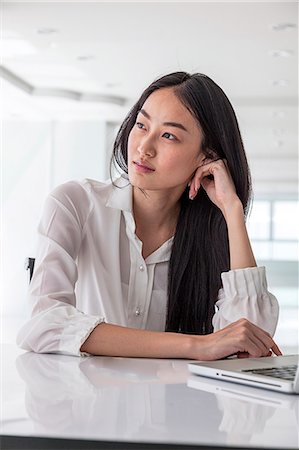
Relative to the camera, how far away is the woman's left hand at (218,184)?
7.66 ft

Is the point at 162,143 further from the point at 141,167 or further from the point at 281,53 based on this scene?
the point at 281,53

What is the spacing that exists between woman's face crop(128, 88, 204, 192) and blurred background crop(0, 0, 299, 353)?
3.47 metres

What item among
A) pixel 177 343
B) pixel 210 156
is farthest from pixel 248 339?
pixel 210 156

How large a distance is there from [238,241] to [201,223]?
0.62ft

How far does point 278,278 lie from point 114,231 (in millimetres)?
23596

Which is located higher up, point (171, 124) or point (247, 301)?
point (171, 124)

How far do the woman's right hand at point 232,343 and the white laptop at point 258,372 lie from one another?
0.10m

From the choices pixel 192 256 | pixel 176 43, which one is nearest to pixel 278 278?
pixel 176 43

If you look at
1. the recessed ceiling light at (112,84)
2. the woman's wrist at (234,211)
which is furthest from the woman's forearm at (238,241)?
the recessed ceiling light at (112,84)

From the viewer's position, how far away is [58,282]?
205 centimetres

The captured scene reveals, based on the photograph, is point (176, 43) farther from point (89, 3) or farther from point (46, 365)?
point (46, 365)

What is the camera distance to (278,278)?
83.7ft

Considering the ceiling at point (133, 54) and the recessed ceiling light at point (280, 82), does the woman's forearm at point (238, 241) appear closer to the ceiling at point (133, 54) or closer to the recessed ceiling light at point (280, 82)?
the ceiling at point (133, 54)

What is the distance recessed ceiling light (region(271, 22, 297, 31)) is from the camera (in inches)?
288
